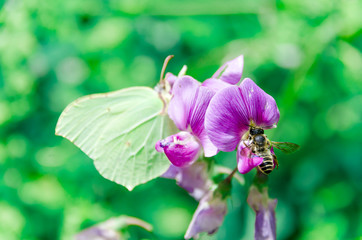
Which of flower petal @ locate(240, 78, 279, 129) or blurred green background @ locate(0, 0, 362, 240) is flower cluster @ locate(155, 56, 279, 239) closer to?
flower petal @ locate(240, 78, 279, 129)

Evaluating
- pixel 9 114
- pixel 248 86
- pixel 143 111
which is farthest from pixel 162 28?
pixel 248 86

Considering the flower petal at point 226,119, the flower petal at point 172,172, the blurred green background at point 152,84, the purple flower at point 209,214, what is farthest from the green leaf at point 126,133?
the blurred green background at point 152,84

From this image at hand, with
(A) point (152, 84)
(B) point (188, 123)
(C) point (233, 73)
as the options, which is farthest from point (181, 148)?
(A) point (152, 84)

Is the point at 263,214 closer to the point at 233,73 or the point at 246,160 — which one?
the point at 246,160

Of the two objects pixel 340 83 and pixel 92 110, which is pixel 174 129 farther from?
pixel 340 83

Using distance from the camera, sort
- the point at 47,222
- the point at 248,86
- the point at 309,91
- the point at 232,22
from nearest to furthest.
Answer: the point at 248,86 < the point at 47,222 < the point at 309,91 < the point at 232,22
